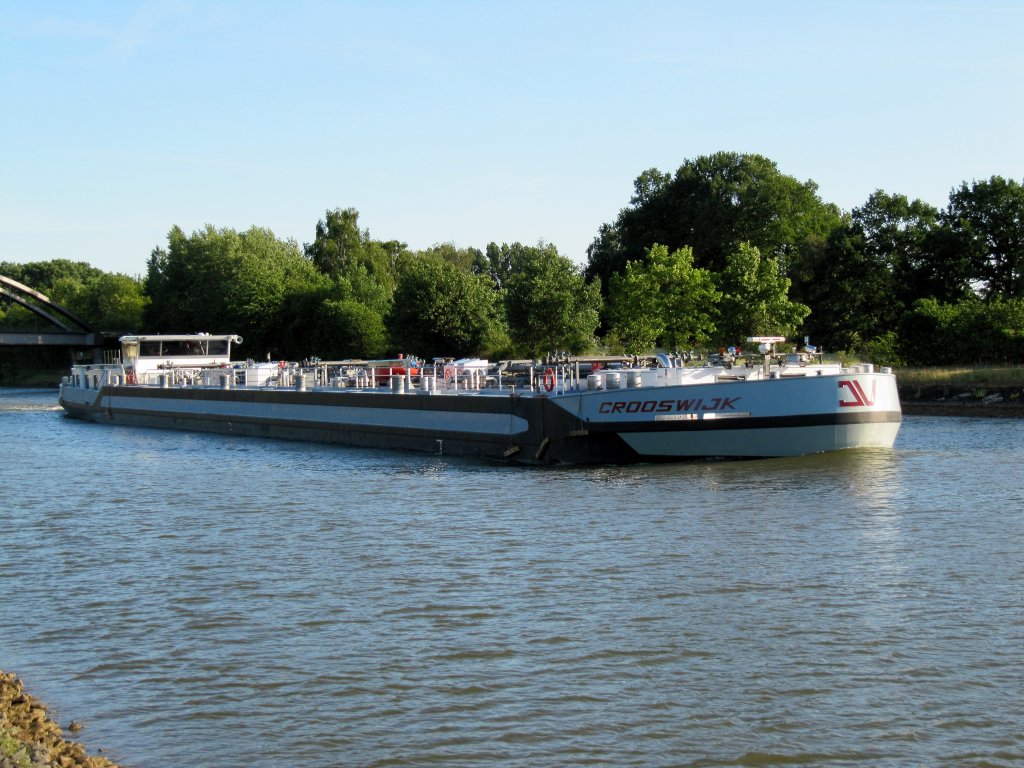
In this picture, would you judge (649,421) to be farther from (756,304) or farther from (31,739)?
(756,304)

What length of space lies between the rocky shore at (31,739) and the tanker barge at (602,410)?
1618 centimetres

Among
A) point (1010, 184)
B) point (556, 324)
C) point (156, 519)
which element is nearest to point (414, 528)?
point (156, 519)

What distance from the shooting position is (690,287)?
52969mm

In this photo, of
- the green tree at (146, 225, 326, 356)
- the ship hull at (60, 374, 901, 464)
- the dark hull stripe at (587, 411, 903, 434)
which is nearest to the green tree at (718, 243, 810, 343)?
the ship hull at (60, 374, 901, 464)

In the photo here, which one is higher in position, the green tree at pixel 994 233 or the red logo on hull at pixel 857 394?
the green tree at pixel 994 233

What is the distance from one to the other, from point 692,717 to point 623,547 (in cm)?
685

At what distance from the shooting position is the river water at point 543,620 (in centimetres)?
975

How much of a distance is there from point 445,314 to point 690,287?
18.9m

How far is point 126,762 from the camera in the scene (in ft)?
30.6

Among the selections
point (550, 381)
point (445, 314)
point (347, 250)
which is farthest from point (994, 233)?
point (347, 250)

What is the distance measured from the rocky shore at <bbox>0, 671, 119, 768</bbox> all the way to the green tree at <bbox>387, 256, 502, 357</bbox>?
57018mm

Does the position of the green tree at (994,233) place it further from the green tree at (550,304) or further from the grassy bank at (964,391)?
the green tree at (550,304)

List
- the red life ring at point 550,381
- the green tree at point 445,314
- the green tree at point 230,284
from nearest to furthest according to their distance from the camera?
the red life ring at point 550,381, the green tree at point 445,314, the green tree at point 230,284

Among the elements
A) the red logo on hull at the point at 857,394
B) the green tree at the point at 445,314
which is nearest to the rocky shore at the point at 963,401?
the red logo on hull at the point at 857,394
